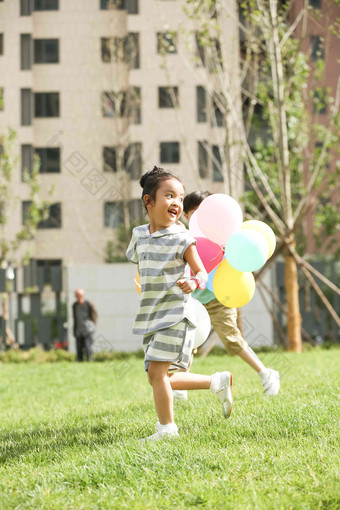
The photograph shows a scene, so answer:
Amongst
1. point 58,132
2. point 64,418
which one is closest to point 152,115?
point 58,132

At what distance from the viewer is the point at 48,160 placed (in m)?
29.1

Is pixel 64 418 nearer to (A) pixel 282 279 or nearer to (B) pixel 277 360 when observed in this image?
(B) pixel 277 360

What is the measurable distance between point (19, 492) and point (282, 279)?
11.4 metres

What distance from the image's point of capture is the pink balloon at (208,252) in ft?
14.9

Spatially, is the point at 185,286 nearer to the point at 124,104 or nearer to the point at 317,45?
the point at 317,45

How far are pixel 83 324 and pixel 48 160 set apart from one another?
59.0 feet

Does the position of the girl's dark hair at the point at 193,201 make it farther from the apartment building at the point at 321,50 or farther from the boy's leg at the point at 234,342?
the apartment building at the point at 321,50

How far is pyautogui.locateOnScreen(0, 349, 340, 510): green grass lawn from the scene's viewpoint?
2699 mm

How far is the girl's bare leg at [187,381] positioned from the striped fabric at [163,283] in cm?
48

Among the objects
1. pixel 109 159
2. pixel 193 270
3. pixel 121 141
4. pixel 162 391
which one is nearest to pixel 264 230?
pixel 193 270

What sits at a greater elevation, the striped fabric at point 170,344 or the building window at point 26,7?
the building window at point 26,7

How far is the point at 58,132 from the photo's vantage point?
1131 inches

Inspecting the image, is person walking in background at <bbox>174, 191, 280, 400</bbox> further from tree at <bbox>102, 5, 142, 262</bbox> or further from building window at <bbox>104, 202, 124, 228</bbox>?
building window at <bbox>104, 202, 124, 228</bbox>

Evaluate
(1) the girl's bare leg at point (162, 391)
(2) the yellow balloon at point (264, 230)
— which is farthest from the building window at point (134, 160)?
(1) the girl's bare leg at point (162, 391)
